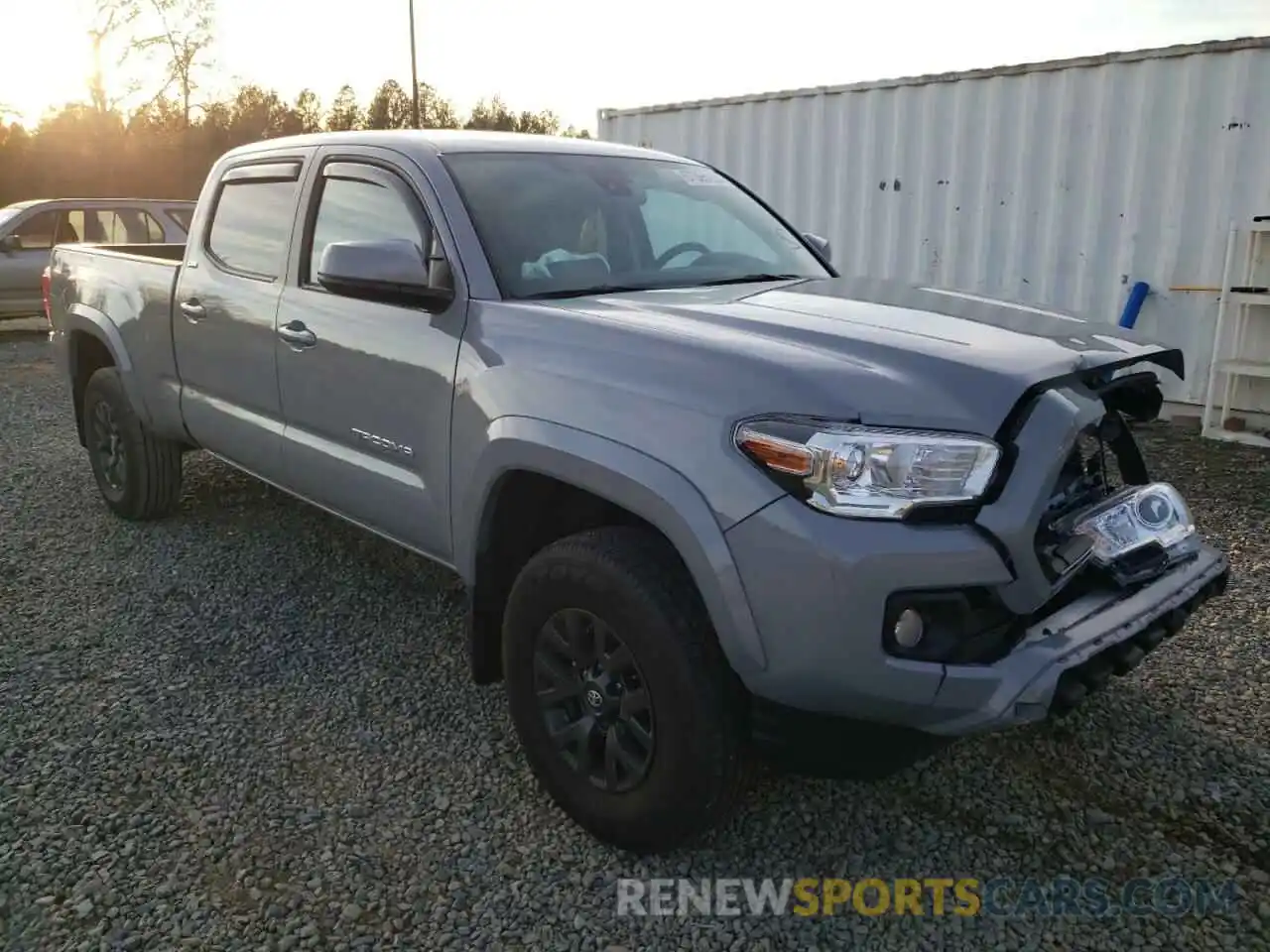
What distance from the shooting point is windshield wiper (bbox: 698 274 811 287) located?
3.35m

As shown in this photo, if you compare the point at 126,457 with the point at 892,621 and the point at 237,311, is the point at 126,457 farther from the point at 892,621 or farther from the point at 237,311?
the point at 892,621

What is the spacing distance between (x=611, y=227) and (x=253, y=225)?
64.5 inches

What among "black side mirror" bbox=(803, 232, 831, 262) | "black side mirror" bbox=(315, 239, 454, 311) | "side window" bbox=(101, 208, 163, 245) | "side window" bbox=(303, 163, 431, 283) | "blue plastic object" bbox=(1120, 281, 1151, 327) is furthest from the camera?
"side window" bbox=(101, 208, 163, 245)

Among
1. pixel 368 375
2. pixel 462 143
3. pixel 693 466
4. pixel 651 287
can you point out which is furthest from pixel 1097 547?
pixel 462 143

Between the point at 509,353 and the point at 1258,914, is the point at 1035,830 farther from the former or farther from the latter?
the point at 509,353

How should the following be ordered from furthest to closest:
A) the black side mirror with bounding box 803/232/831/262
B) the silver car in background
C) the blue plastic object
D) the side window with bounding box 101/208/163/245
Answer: the side window with bounding box 101/208/163/245
the silver car in background
the blue plastic object
the black side mirror with bounding box 803/232/831/262

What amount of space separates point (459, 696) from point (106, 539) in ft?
8.51

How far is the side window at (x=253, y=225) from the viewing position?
12.8ft

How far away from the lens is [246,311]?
3.95m

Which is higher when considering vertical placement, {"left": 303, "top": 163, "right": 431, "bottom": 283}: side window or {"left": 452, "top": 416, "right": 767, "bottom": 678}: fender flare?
{"left": 303, "top": 163, "right": 431, "bottom": 283}: side window

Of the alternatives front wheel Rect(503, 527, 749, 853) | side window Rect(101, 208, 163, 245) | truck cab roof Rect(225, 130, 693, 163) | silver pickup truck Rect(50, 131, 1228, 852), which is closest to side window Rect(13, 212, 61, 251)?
side window Rect(101, 208, 163, 245)

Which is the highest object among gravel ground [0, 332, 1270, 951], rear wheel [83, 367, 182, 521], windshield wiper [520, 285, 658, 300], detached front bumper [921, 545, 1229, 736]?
windshield wiper [520, 285, 658, 300]

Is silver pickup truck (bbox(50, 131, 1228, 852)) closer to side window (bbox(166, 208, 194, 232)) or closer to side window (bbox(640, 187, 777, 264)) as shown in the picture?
side window (bbox(640, 187, 777, 264))

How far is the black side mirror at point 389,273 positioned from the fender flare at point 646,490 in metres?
0.52
